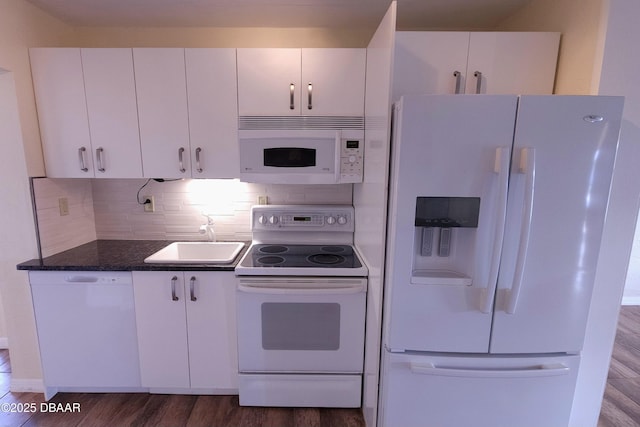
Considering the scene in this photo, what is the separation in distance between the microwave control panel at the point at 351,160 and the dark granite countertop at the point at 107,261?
3.00 ft

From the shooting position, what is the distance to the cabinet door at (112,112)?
172cm

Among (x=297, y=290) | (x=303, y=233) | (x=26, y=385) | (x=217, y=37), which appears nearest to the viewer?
(x=297, y=290)

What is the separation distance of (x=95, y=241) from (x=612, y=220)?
3.32 m

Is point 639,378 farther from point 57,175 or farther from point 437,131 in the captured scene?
point 57,175

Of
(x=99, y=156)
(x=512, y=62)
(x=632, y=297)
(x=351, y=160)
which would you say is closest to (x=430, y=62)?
(x=512, y=62)

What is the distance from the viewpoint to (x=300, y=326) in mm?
1672

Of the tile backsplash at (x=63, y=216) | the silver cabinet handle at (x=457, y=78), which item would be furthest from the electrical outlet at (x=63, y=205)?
the silver cabinet handle at (x=457, y=78)

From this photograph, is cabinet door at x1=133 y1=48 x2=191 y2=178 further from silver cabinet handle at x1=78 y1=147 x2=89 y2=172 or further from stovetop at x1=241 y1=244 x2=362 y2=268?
stovetop at x1=241 y1=244 x2=362 y2=268

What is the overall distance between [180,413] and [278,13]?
2.63 metres

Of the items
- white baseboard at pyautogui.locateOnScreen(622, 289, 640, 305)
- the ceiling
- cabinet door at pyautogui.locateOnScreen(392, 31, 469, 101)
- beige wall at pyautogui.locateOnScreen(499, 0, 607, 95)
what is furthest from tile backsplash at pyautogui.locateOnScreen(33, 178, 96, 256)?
white baseboard at pyautogui.locateOnScreen(622, 289, 640, 305)

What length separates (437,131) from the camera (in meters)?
1.13

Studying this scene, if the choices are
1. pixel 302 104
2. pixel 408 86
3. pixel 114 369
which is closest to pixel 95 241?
pixel 114 369

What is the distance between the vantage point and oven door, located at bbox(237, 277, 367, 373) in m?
1.63

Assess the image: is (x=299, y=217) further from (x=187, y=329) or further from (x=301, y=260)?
(x=187, y=329)
